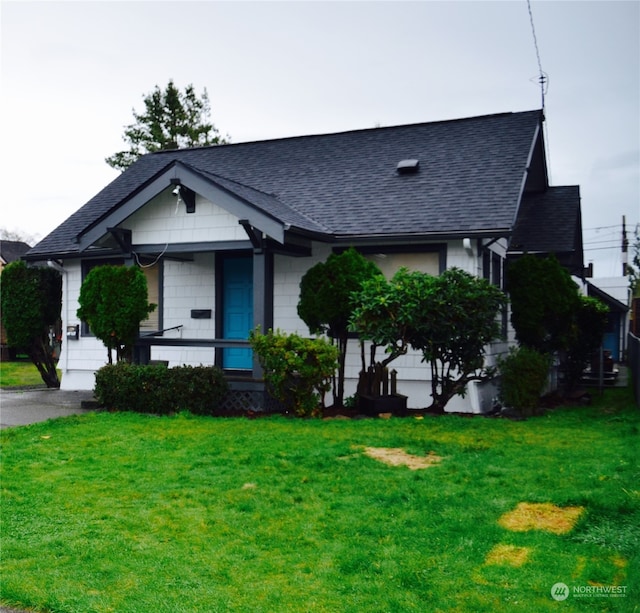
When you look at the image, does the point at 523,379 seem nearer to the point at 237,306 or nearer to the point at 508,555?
the point at 237,306

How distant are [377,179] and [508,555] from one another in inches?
412

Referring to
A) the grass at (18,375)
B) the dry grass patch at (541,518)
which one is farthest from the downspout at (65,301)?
the dry grass patch at (541,518)

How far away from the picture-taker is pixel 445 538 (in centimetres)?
483

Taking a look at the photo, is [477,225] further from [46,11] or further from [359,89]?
[359,89]

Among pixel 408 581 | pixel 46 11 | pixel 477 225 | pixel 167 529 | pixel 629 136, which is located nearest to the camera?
pixel 408 581

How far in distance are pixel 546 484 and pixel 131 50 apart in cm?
1247

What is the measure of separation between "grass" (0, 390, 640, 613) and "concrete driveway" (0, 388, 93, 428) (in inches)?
77.9

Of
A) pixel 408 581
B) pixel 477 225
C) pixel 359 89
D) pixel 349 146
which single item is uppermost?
pixel 359 89

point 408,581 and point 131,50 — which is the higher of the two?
point 131,50

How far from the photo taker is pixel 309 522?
5.28m

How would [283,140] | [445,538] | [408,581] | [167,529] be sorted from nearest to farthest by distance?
[408,581], [445,538], [167,529], [283,140]

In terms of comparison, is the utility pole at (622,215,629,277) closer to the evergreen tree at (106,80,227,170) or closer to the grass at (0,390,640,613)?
the evergreen tree at (106,80,227,170)

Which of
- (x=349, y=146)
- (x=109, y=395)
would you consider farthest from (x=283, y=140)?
(x=109, y=395)

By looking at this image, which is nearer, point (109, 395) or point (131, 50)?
point (109, 395)
